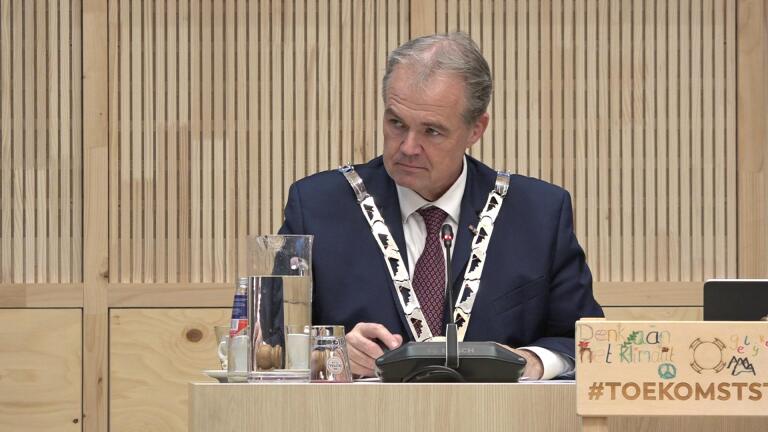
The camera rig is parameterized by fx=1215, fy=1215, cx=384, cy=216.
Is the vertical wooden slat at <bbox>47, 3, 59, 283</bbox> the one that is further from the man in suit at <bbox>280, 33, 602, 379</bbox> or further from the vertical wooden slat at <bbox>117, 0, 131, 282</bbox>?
the man in suit at <bbox>280, 33, 602, 379</bbox>

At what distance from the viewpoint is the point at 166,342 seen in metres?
3.96

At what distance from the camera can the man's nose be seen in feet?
9.30

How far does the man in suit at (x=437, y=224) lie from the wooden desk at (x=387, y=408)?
81 centimetres

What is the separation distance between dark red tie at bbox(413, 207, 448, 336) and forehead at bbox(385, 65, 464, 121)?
30cm

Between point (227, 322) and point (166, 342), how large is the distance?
21 cm

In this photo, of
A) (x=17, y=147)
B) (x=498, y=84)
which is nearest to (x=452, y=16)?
(x=498, y=84)

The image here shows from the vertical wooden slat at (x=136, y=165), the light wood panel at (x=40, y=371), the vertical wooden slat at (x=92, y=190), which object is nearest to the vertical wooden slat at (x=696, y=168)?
the vertical wooden slat at (x=136, y=165)

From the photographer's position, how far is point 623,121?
4.11 metres

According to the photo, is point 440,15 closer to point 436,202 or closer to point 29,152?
point 436,202

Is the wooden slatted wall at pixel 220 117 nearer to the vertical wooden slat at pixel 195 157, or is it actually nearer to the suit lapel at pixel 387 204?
the vertical wooden slat at pixel 195 157

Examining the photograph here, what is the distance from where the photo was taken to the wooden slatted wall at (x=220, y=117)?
400 centimetres

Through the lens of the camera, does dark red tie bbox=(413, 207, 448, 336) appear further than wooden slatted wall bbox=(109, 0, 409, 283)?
No

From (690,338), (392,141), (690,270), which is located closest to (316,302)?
(392,141)

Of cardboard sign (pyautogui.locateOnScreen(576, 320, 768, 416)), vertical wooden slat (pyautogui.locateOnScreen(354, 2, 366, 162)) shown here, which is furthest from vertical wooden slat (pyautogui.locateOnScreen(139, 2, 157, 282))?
cardboard sign (pyautogui.locateOnScreen(576, 320, 768, 416))
